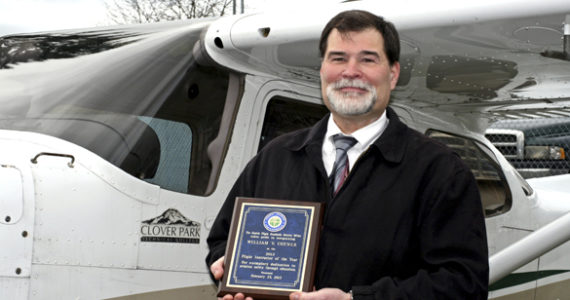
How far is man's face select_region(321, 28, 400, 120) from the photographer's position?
207 centimetres

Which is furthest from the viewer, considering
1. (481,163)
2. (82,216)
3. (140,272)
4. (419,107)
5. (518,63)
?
(481,163)

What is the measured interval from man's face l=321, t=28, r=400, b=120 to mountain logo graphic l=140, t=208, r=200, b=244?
138 cm

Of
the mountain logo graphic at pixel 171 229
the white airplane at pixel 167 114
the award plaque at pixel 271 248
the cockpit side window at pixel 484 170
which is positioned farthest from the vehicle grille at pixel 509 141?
the award plaque at pixel 271 248

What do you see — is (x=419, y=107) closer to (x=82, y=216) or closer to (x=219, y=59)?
(x=219, y=59)

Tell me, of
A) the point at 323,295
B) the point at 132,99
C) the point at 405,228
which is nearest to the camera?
the point at 323,295

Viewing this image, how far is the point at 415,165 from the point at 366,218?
206 millimetres

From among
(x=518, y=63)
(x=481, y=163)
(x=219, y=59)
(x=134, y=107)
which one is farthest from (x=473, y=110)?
(x=134, y=107)

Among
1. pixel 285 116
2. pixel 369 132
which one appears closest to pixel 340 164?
pixel 369 132

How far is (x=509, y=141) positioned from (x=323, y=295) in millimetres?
12281

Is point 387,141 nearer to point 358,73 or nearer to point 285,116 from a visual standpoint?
point 358,73

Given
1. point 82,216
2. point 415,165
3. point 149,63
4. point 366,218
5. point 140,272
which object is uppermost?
point 149,63

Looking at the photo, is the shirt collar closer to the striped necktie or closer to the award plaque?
the striped necktie

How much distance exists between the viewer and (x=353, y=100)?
6.82 ft

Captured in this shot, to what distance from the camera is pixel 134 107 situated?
3400 millimetres
